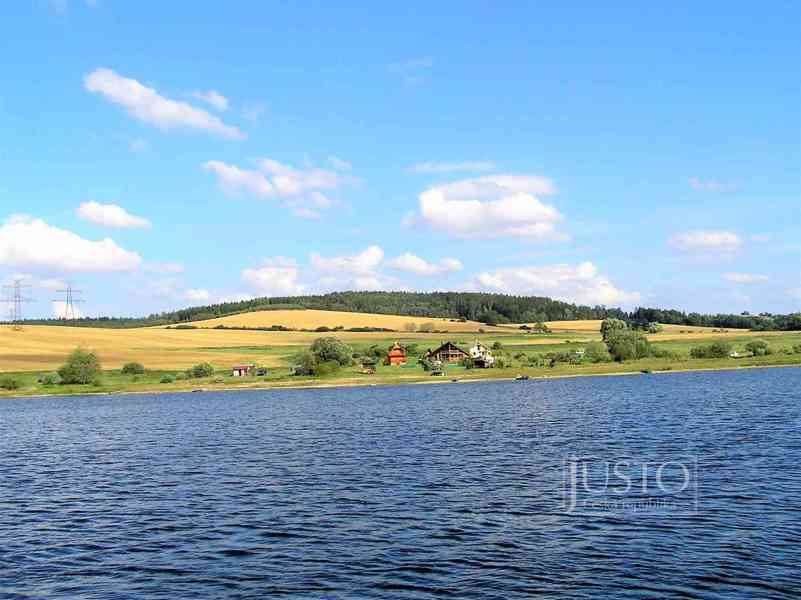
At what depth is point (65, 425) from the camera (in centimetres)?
8781

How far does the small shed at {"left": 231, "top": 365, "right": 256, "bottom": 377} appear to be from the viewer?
167762mm

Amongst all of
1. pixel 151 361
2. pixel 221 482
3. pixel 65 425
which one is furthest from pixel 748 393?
pixel 151 361

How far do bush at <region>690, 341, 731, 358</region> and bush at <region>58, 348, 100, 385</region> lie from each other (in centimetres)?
12693

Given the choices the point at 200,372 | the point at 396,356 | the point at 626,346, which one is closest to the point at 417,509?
the point at 200,372

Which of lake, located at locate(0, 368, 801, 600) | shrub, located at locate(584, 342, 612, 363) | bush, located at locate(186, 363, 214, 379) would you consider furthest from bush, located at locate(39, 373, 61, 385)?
shrub, located at locate(584, 342, 612, 363)

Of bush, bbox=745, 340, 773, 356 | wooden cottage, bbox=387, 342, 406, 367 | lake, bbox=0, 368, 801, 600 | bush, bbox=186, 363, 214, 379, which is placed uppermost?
bush, bbox=745, 340, 773, 356

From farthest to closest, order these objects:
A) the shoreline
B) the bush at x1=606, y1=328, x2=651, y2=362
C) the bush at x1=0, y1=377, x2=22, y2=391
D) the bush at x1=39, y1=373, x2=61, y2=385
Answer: the bush at x1=606, y1=328, x2=651, y2=362, the bush at x1=39, y1=373, x2=61, y2=385, the bush at x1=0, y1=377, x2=22, y2=391, the shoreline

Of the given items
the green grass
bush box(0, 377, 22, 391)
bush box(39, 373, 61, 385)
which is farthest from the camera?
bush box(39, 373, 61, 385)

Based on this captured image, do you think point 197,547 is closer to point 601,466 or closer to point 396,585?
point 396,585

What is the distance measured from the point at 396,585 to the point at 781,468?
27590 millimetres

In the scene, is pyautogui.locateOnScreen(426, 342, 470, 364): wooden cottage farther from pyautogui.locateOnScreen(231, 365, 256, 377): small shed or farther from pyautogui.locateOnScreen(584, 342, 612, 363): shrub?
pyautogui.locateOnScreen(231, 365, 256, 377): small shed

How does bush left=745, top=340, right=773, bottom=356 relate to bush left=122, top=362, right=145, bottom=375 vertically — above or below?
above

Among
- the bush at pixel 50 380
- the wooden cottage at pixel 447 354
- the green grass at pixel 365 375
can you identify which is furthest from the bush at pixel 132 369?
the wooden cottage at pixel 447 354

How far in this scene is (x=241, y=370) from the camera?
170m
